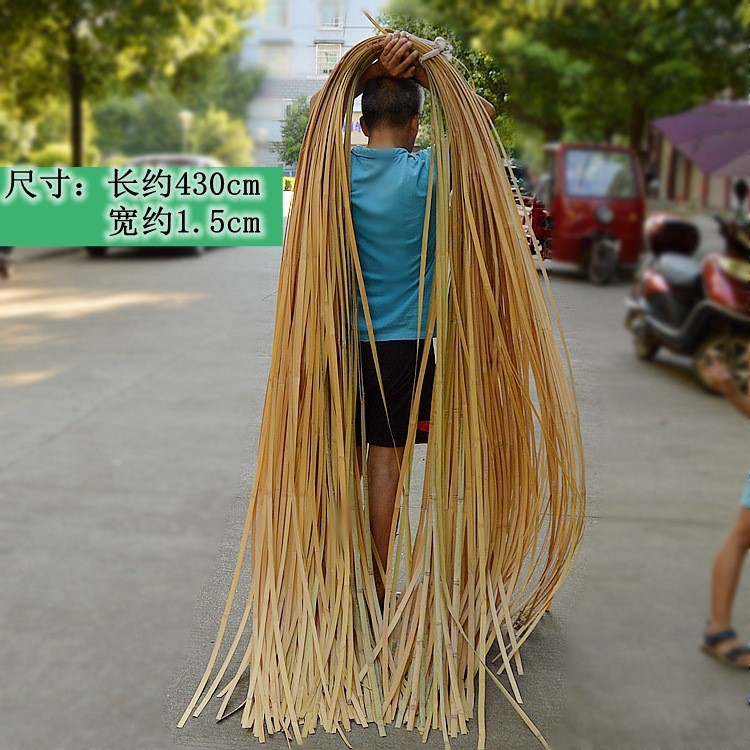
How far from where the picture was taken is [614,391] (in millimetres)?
3992

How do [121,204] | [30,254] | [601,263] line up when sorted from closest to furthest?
[601,263], [121,204], [30,254]

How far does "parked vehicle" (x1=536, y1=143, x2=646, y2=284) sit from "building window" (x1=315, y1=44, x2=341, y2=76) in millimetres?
488

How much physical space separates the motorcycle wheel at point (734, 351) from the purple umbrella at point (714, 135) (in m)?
0.27

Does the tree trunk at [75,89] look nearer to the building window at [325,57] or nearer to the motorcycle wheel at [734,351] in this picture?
the building window at [325,57]

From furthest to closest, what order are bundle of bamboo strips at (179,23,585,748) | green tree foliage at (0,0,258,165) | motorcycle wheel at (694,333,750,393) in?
1. green tree foliage at (0,0,258,165)
2. bundle of bamboo strips at (179,23,585,748)
3. motorcycle wheel at (694,333,750,393)

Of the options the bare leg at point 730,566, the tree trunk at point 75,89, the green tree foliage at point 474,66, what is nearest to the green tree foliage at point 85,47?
the tree trunk at point 75,89

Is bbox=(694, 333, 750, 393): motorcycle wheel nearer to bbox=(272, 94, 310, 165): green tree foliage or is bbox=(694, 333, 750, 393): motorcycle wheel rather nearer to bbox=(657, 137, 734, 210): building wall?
bbox=(657, 137, 734, 210): building wall

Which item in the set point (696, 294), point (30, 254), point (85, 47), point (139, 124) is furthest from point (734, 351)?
point (30, 254)

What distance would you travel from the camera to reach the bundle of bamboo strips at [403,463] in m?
1.68

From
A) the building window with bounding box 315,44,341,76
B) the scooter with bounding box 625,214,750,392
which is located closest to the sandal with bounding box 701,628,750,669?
the scooter with bounding box 625,214,750,392

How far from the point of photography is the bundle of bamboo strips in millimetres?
1682

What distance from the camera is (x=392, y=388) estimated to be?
1.79m

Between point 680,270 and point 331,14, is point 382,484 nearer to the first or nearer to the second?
point 680,270

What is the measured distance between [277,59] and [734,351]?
109cm
